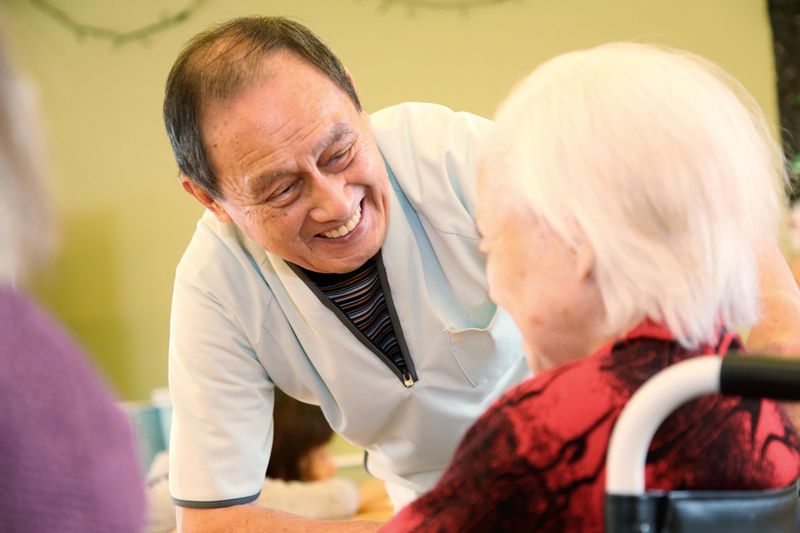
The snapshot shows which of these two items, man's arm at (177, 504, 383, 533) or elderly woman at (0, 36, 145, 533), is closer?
elderly woman at (0, 36, 145, 533)

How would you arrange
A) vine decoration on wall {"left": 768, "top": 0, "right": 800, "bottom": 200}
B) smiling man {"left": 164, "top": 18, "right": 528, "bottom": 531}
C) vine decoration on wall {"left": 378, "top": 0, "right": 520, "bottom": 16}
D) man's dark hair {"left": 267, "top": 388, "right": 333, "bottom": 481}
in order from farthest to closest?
vine decoration on wall {"left": 378, "top": 0, "right": 520, "bottom": 16}, vine decoration on wall {"left": 768, "top": 0, "right": 800, "bottom": 200}, man's dark hair {"left": 267, "top": 388, "right": 333, "bottom": 481}, smiling man {"left": 164, "top": 18, "right": 528, "bottom": 531}

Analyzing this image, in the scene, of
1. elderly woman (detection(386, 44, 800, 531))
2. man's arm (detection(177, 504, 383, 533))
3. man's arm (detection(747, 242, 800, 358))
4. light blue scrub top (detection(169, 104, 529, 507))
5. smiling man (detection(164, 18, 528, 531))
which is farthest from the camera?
light blue scrub top (detection(169, 104, 529, 507))

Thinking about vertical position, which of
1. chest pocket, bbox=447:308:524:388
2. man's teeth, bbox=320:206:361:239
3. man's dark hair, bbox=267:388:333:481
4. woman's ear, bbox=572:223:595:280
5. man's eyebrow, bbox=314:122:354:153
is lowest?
man's dark hair, bbox=267:388:333:481

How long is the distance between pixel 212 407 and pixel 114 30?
8.90 ft

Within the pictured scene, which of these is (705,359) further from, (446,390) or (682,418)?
(446,390)

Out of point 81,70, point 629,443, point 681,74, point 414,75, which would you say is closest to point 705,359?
point 629,443

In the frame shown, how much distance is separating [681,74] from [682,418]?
15.0 inches

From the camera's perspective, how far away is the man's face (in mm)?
1538

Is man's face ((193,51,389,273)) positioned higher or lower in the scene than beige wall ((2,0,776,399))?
higher

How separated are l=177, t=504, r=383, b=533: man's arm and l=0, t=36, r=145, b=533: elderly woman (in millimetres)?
810

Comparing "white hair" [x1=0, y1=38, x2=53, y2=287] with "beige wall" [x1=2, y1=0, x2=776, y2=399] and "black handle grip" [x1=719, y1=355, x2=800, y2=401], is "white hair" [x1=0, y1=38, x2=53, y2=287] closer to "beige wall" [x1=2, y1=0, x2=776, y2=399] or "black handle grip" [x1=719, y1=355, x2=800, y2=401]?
"black handle grip" [x1=719, y1=355, x2=800, y2=401]

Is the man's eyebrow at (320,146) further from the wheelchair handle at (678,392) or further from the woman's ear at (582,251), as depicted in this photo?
the wheelchair handle at (678,392)

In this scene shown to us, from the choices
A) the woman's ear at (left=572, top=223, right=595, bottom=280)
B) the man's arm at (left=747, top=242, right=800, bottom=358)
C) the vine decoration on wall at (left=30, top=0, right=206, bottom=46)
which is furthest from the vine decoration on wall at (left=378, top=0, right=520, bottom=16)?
the woman's ear at (left=572, top=223, right=595, bottom=280)

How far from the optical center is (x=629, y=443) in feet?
2.69
